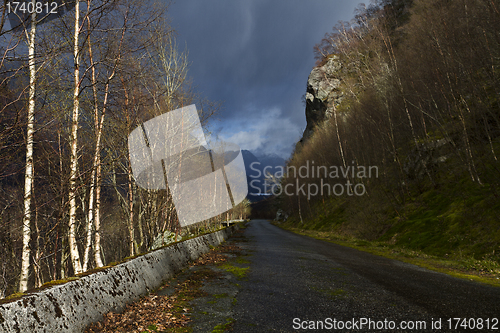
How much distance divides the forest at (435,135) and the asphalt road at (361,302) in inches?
135

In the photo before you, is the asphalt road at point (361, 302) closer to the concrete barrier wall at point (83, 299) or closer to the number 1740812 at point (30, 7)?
the concrete barrier wall at point (83, 299)

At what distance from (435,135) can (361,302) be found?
19135 mm

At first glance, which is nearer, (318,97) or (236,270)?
(236,270)

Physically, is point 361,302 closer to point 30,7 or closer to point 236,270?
point 236,270

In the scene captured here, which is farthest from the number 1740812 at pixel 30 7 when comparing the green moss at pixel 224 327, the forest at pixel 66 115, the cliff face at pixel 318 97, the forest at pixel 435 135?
the cliff face at pixel 318 97

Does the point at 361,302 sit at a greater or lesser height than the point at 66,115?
lesser

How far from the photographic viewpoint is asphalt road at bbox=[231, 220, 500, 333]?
3.44 m

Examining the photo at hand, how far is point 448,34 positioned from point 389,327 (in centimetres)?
1645

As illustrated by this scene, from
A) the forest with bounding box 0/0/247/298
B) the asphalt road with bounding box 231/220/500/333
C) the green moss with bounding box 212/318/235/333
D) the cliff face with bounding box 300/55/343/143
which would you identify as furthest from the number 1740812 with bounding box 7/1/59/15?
the cliff face with bounding box 300/55/343/143

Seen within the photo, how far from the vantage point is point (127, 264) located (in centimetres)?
465

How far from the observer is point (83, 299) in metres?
3.24

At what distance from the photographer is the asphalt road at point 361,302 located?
11.3ft

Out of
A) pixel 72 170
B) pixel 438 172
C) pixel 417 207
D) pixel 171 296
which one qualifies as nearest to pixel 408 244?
pixel 417 207

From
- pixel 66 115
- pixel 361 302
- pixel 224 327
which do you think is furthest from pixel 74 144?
pixel 361 302
